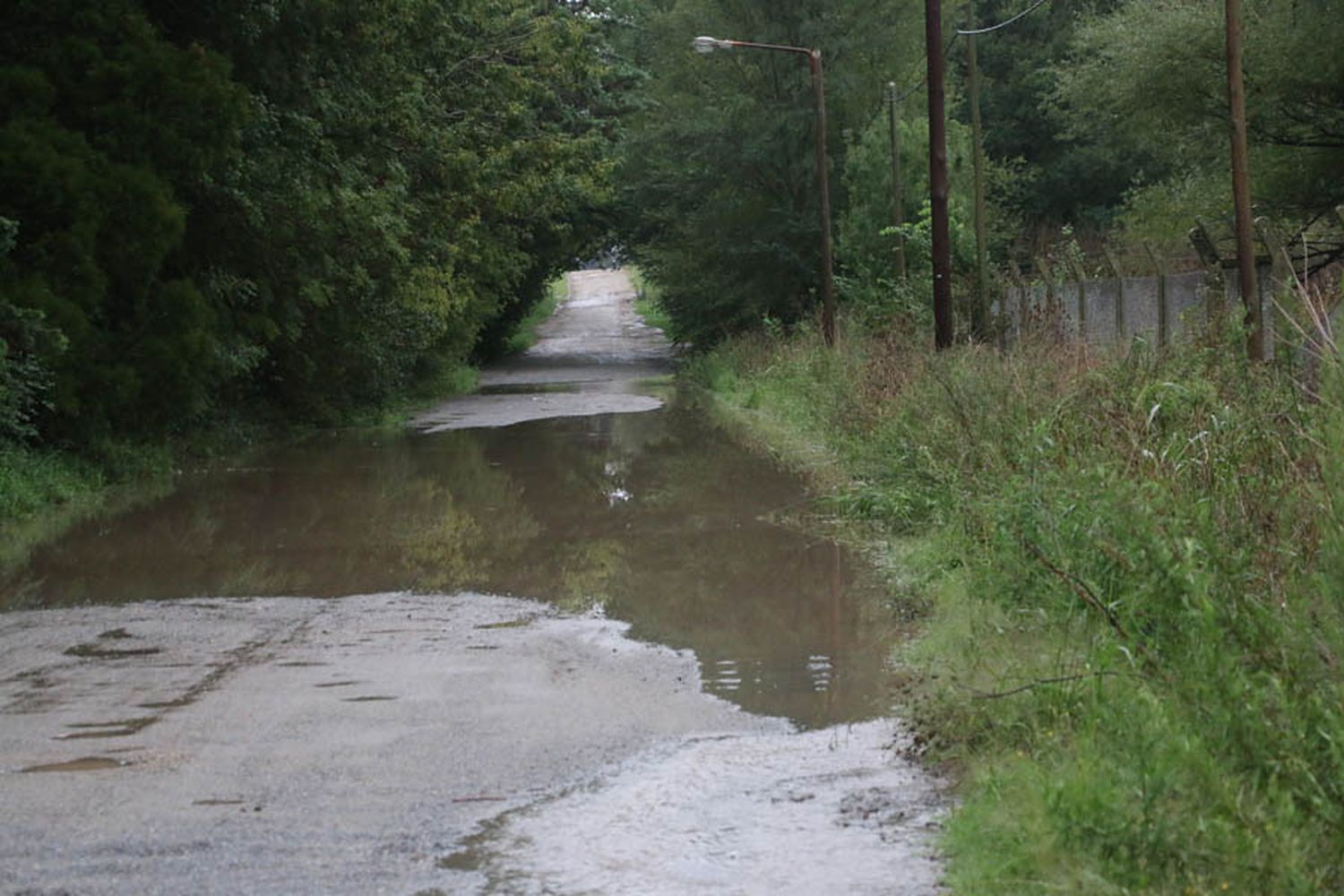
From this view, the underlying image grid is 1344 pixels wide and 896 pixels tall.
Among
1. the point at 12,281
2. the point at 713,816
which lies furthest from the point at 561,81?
the point at 713,816

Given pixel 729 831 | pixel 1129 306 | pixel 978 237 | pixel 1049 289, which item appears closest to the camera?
pixel 729 831

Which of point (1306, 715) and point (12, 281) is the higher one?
point (12, 281)

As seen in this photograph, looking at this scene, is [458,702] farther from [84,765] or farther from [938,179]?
[938,179]

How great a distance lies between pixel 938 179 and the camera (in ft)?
70.0

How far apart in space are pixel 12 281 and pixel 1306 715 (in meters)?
15.8

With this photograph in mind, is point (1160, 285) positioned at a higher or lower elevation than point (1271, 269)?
lower

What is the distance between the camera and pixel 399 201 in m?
25.9

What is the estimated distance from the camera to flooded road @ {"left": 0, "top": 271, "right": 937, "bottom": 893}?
20.0 ft

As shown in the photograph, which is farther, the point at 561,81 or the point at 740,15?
the point at 740,15

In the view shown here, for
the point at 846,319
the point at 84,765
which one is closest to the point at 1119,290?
the point at 846,319

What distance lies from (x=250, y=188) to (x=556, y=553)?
409 inches

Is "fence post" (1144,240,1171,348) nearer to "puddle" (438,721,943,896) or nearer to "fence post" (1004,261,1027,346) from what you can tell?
"fence post" (1004,261,1027,346)

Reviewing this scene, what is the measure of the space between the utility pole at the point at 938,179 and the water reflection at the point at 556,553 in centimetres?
296

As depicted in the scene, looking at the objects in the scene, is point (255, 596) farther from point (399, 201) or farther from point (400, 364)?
point (400, 364)
